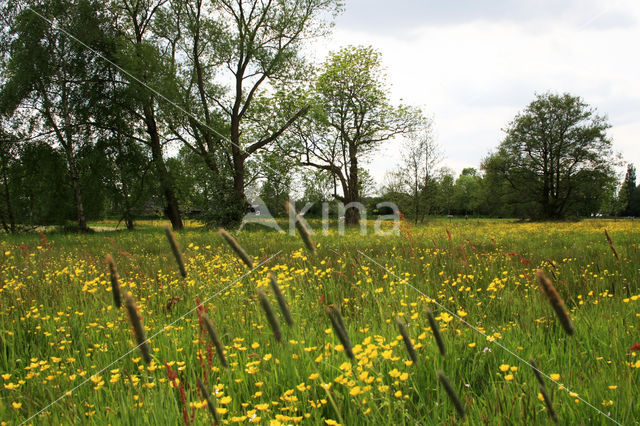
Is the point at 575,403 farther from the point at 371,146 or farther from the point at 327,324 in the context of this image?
Result: the point at 371,146

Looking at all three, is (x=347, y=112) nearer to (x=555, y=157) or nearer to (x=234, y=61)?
(x=234, y=61)

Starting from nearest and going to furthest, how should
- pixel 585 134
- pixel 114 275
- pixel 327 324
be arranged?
pixel 114 275
pixel 327 324
pixel 585 134

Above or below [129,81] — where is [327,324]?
below

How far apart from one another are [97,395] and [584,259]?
750cm

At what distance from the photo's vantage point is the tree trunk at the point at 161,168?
2039 centimetres

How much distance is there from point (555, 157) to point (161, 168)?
38569 millimetres

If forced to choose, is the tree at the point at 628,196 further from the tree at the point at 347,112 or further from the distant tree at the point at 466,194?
the tree at the point at 347,112

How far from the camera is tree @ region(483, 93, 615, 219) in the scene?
36906 millimetres

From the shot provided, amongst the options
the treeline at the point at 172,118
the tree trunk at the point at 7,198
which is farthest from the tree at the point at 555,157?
the tree trunk at the point at 7,198

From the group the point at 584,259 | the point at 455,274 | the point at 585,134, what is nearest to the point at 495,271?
the point at 455,274

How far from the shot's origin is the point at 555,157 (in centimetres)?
3822

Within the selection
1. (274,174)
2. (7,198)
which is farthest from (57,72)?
(274,174)

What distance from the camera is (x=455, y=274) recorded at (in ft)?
17.7

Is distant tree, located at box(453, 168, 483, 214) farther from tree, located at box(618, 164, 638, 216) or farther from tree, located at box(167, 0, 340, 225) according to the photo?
tree, located at box(167, 0, 340, 225)
